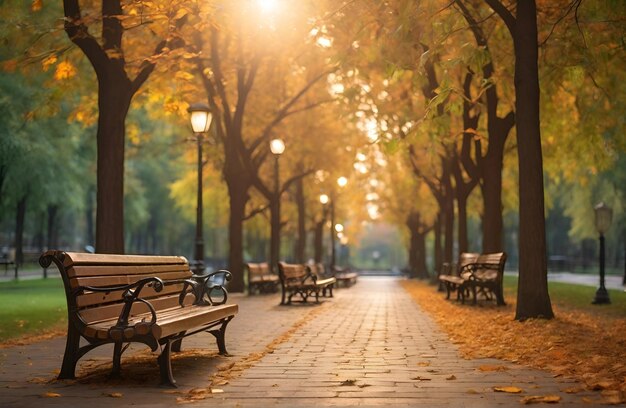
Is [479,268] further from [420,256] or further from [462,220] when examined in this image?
[420,256]

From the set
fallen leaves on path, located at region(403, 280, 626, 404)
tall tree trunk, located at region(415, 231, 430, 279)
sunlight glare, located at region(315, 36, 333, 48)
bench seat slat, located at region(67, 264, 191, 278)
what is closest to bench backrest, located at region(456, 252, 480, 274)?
fallen leaves on path, located at region(403, 280, 626, 404)

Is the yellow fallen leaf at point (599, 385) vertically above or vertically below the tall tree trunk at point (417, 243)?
below

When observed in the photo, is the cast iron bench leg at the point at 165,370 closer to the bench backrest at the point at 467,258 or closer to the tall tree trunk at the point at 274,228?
the bench backrest at the point at 467,258

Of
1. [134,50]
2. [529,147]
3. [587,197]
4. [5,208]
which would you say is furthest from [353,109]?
[5,208]

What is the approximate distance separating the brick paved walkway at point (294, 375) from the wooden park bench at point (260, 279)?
11881mm

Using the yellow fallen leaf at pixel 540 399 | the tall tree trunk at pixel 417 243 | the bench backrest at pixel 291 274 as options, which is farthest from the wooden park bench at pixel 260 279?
the tall tree trunk at pixel 417 243

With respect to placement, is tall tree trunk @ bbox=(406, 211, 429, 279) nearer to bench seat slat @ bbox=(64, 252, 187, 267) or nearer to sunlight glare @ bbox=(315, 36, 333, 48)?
sunlight glare @ bbox=(315, 36, 333, 48)

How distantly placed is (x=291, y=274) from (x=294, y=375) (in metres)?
13.4

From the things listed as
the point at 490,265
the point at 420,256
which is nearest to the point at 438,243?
the point at 420,256

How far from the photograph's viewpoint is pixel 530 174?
12.9 meters

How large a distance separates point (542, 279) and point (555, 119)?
8802 millimetres

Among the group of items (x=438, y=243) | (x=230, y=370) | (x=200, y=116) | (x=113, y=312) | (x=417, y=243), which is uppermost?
(x=200, y=116)

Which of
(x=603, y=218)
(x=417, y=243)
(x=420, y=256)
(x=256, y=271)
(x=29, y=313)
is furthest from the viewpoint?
(x=420, y=256)

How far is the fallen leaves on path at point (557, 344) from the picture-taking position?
24.4ft
